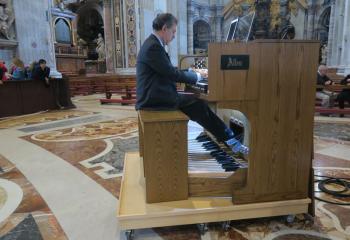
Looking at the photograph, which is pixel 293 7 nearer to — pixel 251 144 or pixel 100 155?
pixel 100 155

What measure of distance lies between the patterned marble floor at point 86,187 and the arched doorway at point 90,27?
19.7 meters

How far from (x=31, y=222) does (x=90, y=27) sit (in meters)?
23.8

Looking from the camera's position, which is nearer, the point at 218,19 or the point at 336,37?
the point at 336,37

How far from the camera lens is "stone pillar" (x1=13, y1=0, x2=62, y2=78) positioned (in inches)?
348

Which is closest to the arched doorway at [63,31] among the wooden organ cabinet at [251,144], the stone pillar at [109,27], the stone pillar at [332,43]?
the stone pillar at [109,27]

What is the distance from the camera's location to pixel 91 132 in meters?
4.72

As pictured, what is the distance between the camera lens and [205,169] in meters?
2.18

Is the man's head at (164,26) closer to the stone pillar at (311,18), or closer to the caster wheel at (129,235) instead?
the caster wheel at (129,235)

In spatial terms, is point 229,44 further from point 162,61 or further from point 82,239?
point 82,239

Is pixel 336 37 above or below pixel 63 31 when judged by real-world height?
below

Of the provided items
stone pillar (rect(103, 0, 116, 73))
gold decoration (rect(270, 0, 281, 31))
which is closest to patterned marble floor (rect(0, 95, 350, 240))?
gold decoration (rect(270, 0, 281, 31))

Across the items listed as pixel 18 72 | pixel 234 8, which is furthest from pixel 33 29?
pixel 234 8

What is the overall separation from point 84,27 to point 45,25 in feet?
48.7

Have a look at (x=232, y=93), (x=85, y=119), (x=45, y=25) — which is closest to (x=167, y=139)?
(x=232, y=93)
